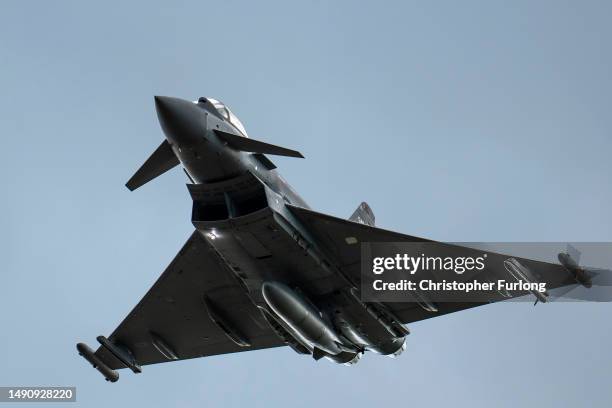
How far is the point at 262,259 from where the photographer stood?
2866 centimetres

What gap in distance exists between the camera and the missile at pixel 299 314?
29.0m

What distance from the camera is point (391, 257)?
29578 mm

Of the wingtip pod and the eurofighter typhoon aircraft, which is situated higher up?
the eurofighter typhoon aircraft

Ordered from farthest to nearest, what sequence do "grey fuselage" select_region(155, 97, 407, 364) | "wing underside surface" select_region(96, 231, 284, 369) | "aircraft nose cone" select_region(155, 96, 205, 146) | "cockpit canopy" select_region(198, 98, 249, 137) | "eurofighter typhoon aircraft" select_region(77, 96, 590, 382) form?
1. "wing underside surface" select_region(96, 231, 284, 369)
2. "cockpit canopy" select_region(198, 98, 249, 137)
3. "eurofighter typhoon aircraft" select_region(77, 96, 590, 382)
4. "grey fuselage" select_region(155, 97, 407, 364)
5. "aircraft nose cone" select_region(155, 96, 205, 146)

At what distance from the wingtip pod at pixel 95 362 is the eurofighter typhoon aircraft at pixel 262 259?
3.71 m

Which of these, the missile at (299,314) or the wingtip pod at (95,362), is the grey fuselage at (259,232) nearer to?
the missile at (299,314)

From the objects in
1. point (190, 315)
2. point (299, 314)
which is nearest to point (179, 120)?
point (299, 314)

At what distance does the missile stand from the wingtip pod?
10161 millimetres

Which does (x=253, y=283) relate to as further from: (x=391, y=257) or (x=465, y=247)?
(x=465, y=247)

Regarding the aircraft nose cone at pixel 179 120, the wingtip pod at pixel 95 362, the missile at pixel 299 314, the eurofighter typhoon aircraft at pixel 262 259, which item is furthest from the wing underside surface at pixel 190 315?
the aircraft nose cone at pixel 179 120

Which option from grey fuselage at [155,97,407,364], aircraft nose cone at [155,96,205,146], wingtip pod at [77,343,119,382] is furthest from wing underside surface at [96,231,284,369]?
aircraft nose cone at [155,96,205,146]

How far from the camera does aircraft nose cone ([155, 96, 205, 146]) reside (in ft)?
86.7

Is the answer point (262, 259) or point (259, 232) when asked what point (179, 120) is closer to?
point (259, 232)

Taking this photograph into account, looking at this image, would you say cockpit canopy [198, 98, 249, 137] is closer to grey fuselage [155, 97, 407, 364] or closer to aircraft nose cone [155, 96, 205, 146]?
grey fuselage [155, 97, 407, 364]
